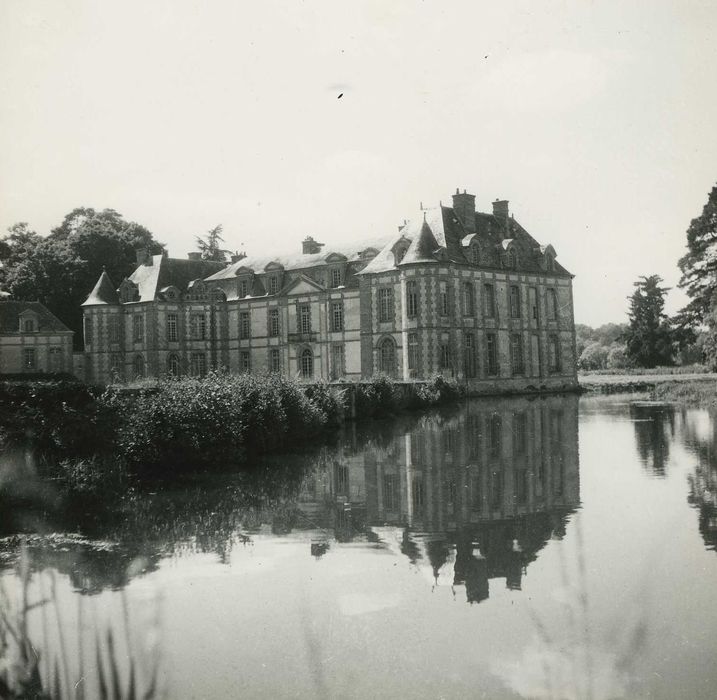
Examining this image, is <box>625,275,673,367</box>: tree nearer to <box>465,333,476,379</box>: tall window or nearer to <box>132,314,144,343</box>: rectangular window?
<box>465,333,476,379</box>: tall window

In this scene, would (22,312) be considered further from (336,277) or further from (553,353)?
(553,353)

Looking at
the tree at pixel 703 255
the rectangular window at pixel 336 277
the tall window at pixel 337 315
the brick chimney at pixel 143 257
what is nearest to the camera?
the tree at pixel 703 255

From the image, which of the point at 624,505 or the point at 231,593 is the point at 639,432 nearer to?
the point at 624,505

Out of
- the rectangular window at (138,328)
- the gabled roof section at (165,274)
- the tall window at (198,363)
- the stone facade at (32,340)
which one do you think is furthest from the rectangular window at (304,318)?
the stone facade at (32,340)

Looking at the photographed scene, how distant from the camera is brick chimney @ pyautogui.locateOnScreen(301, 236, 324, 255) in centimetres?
4628

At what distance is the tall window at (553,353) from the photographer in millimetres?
43188

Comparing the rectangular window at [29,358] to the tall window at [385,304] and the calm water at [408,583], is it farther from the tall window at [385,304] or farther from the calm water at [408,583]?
the calm water at [408,583]

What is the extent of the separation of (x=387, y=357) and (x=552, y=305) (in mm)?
10732

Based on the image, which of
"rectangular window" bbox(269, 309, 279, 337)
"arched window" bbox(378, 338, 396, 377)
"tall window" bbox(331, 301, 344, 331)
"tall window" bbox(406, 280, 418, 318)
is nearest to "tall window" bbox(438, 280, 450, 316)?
"tall window" bbox(406, 280, 418, 318)

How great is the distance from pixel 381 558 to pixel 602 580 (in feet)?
7.13

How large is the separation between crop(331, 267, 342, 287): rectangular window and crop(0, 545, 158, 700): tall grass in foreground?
36.9m

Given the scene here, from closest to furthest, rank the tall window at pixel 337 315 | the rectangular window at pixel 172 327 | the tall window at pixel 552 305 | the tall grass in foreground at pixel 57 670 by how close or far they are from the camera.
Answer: the tall grass in foreground at pixel 57 670
the tall window at pixel 337 315
the tall window at pixel 552 305
the rectangular window at pixel 172 327

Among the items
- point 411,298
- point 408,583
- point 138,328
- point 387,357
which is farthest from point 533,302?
point 408,583

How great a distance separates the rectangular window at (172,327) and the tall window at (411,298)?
1599 cm
